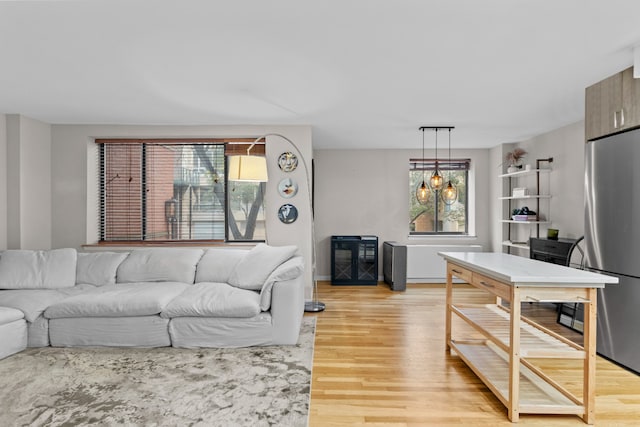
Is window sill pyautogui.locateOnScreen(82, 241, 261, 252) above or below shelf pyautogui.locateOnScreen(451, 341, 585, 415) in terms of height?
above

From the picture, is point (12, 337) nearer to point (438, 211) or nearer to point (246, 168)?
point (246, 168)

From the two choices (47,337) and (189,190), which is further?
(189,190)

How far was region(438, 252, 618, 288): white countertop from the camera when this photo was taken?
202 centimetres

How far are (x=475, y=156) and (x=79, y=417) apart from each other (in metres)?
6.50

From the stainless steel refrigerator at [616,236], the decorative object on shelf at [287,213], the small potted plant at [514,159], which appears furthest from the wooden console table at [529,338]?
the small potted plant at [514,159]

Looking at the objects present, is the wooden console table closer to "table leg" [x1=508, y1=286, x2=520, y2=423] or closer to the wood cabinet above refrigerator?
"table leg" [x1=508, y1=286, x2=520, y2=423]

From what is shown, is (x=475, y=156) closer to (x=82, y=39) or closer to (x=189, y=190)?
(x=189, y=190)

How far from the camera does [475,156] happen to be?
648cm

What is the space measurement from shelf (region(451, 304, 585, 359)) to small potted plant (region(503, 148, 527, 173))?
3162 mm

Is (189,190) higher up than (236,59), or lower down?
lower down

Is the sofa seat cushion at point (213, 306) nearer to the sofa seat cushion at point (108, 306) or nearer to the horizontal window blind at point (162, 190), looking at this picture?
the sofa seat cushion at point (108, 306)

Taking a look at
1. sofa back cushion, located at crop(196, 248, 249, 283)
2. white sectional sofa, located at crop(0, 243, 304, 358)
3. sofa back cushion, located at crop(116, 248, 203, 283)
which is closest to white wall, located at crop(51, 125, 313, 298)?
sofa back cushion, located at crop(196, 248, 249, 283)

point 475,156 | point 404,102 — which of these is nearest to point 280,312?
point 404,102

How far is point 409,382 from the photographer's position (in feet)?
8.52
